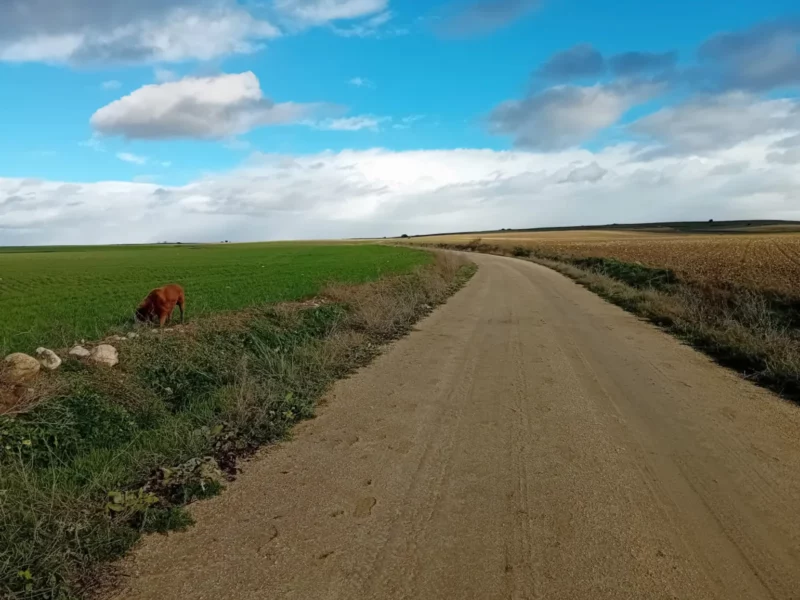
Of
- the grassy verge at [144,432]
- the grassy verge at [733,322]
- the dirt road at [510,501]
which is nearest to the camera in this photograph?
the dirt road at [510,501]

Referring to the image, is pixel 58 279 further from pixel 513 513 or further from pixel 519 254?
pixel 519 254

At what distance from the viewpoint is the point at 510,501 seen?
4.42 meters

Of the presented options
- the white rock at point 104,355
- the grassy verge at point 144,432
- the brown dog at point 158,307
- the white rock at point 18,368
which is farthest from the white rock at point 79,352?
the brown dog at point 158,307

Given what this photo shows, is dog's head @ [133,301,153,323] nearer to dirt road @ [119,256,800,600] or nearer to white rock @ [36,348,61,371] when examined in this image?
white rock @ [36,348,61,371]

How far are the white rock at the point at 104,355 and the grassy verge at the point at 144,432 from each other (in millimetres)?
254

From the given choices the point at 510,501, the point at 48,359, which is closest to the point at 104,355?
the point at 48,359

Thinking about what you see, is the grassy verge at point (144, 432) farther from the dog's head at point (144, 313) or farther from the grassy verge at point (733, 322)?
the grassy verge at point (733, 322)

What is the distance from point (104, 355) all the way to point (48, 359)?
796 mm

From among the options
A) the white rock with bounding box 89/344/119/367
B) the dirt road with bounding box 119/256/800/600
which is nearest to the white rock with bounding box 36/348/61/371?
the white rock with bounding box 89/344/119/367

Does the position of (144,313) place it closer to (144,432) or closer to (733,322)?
(144,432)

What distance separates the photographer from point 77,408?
23.0ft

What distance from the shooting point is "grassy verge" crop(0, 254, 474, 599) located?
3715mm

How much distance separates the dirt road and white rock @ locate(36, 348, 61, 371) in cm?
437

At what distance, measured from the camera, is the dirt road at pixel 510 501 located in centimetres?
344
